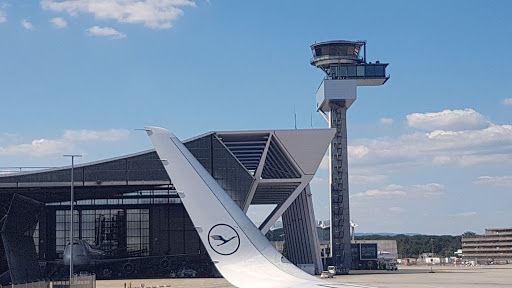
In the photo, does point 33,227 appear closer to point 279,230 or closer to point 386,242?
point 279,230

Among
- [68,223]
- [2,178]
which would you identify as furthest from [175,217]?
[2,178]

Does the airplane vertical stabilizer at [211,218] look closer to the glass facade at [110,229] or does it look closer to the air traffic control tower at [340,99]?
the glass facade at [110,229]

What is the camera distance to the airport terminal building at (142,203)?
82.1m

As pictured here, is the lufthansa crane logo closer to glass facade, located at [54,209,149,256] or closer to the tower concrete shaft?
glass facade, located at [54,209,149,256]

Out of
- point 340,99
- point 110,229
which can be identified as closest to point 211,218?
point 110,229

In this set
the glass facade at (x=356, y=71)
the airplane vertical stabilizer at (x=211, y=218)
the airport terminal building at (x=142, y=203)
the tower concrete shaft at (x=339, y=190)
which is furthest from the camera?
the glass facade at (x=356, y=71)

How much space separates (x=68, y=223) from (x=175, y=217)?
14668 millimetres

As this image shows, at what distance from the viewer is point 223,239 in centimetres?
1978

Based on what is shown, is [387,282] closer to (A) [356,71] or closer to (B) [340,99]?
(B) [340,99]

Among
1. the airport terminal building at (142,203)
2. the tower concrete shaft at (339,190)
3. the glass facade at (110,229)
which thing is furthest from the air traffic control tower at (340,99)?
the glass facade at (110,229)

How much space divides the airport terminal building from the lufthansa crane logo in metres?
60.5

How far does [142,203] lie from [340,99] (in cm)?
4694

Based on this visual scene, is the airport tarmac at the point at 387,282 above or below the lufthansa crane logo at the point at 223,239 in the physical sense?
below

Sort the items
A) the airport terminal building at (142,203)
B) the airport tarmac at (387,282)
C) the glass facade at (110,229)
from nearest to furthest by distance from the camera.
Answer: the airport tarmac at (387,282) < the airport terminal building at (142,203) < the glass facade at (110,229)
